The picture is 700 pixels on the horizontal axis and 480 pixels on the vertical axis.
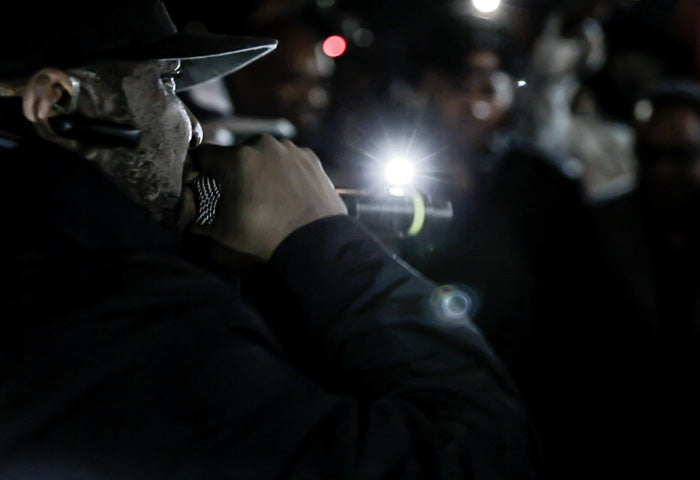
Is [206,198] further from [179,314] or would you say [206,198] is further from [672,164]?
[672,164]

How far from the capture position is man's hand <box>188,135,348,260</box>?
113 cm

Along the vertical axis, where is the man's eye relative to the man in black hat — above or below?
above

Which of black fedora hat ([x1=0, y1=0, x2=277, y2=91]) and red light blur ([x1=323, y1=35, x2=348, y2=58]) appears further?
red light blur ([x1=323, y1=35, x2=348, y2=58])

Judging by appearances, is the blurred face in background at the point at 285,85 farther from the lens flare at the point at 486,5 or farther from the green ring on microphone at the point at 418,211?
the green ring on microphone at the point at 418,211

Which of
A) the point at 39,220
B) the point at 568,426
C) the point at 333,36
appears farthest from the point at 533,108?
the point at 39,220

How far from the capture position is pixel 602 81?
14.4 ft

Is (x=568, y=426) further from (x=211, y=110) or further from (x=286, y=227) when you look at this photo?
(x=286, y=227)

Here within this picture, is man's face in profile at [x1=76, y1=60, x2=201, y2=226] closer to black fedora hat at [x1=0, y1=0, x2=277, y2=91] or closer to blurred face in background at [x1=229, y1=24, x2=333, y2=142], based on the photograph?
black fedora hat at [x1=0, y1=0, x2=277, y2=91]

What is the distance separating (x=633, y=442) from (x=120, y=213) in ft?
7.46

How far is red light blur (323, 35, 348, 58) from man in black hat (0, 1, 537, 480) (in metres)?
2.39

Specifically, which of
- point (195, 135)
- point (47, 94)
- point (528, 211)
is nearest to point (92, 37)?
point (47, 94)

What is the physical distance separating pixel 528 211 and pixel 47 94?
192 centimetres

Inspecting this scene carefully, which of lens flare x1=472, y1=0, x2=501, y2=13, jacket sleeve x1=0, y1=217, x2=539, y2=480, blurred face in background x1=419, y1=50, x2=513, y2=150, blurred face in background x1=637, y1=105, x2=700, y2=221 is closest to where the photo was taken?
jacket sleeve x1=0, y1=217, x2=539, y2=480

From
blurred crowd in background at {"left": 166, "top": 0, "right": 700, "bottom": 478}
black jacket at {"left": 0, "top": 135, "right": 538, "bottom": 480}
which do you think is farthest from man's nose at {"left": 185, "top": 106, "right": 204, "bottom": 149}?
blurred crowd in background at {"left": 166, "top": 0, "right": 700, "bottom": 478}
